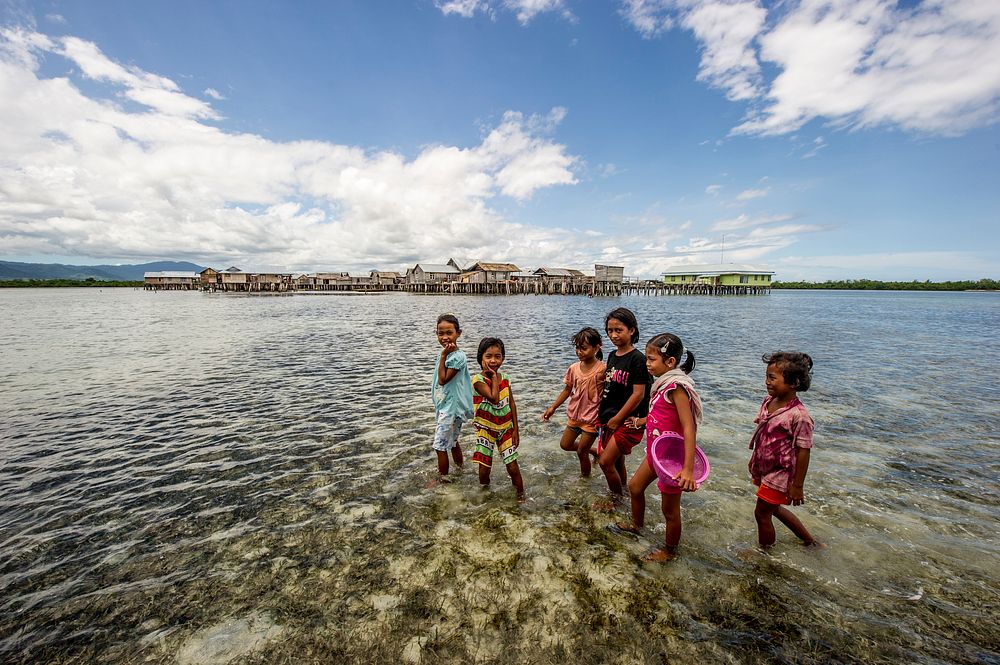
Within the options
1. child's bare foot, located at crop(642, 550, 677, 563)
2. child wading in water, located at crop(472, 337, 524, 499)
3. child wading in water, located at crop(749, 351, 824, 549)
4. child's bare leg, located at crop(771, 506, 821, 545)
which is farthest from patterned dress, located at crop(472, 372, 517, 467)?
child's bare leg, located at crop(771, 506, 821, 545)

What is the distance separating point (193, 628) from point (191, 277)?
13393cm

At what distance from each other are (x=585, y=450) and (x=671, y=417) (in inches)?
64.1

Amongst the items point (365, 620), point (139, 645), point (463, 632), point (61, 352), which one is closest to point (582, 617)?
point (463, 632)

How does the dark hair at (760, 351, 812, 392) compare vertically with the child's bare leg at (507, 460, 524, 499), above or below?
above

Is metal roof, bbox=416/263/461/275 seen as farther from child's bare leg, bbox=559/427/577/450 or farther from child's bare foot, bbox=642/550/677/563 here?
child's bare foot, bbox=642/550/677/563

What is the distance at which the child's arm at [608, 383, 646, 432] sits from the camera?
14.2 ft

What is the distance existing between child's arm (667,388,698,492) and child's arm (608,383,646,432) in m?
0.77

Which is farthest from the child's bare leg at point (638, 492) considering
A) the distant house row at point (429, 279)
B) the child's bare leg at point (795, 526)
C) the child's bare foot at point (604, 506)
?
the distant house row at point (429, 279)

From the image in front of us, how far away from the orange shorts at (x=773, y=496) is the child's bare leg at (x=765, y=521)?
101 mm

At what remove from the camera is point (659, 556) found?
3832mm

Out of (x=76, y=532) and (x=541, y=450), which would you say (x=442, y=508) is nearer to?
(x=541, y=450)

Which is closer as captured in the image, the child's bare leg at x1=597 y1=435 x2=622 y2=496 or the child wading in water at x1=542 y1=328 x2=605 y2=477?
the child's bare leg at x1=597 y1=435 x2=622 y2=496

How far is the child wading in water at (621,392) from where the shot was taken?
4.38m

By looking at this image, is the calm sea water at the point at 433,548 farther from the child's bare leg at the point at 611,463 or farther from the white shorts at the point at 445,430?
the white shorts at the point at 445,430
